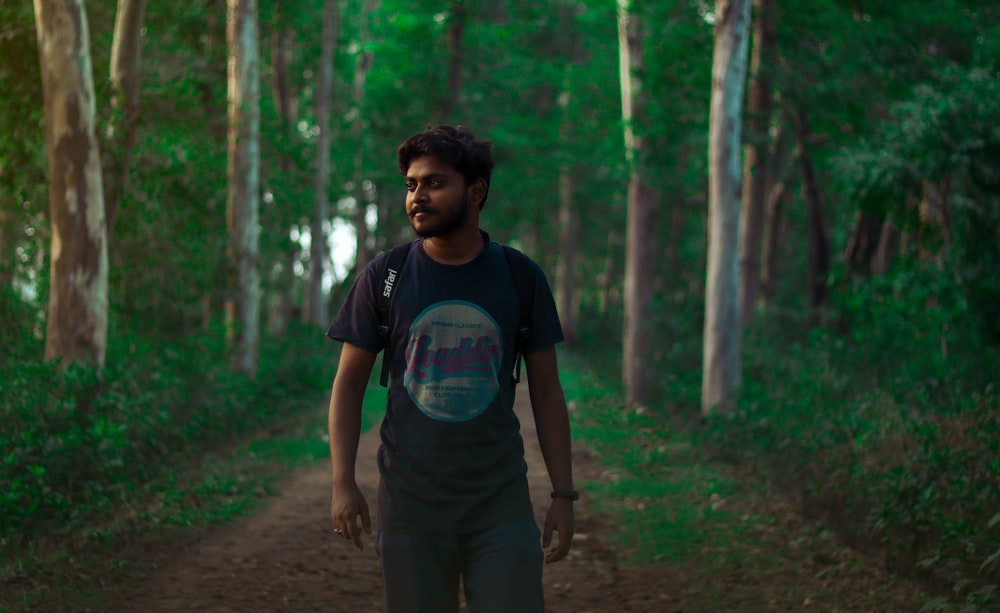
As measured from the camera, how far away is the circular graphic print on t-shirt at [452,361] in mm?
3391

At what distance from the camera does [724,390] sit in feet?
47.3

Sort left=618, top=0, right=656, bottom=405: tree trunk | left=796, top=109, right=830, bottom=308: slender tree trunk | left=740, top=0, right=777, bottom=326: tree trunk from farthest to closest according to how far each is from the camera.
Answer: left=796, top=109, right=830, bottom=308: slender tree trunk
left=740, top=0, right=777, bottom=326: tree trunk
left=618, top=0, right=656, bottom=405: tree trunk

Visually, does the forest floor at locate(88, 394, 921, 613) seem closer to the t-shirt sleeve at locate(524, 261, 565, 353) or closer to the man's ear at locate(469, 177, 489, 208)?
the t-shirt sleeve at locate(524, 261, 565, 353)

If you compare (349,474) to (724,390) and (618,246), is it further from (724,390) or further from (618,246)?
(618,246)

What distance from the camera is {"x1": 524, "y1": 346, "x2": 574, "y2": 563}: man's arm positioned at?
11.8ft

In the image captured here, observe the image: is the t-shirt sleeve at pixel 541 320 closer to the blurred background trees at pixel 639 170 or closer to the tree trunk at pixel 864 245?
the blurred background trees at pixel 639 170

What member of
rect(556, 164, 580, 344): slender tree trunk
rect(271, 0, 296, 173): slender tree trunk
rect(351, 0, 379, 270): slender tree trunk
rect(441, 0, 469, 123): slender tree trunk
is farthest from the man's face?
rect(556, 164, 580, 344): slender tree trunk

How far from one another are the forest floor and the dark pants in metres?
3.27

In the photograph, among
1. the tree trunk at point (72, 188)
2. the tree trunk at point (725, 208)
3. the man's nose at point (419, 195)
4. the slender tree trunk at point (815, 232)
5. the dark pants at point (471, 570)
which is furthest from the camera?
the slender tree trunk at point (815, 232)

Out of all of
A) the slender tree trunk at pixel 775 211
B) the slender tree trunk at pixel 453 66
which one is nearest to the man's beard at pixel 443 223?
the slender tree trunk at pixel 775 211

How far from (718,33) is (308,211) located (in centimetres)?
1685

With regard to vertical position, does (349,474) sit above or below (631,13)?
below

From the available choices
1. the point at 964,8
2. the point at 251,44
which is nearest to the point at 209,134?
the point at 251,44

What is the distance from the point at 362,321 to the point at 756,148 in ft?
56.3
